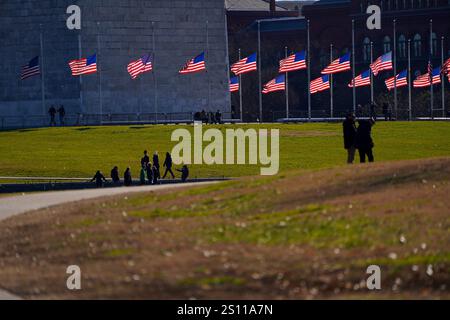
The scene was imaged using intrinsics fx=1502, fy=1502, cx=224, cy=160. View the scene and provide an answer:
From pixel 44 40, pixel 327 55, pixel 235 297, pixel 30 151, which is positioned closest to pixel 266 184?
pixel 235 297

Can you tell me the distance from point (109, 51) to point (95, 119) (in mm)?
5124

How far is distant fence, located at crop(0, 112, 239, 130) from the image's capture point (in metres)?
106

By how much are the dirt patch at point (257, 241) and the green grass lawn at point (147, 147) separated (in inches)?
1381

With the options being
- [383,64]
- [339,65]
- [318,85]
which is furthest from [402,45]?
[339,65]

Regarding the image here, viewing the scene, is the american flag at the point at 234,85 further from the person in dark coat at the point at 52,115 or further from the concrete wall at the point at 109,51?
the person in dark coat at the point at 52,115

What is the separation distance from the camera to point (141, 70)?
307 feet

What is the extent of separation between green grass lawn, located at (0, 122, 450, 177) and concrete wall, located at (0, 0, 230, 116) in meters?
→ 13.8

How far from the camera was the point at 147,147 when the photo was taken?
7944 centimetres

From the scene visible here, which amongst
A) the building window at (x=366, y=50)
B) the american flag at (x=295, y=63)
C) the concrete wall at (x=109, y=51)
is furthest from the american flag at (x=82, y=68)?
the building window at (x=366, y=50)

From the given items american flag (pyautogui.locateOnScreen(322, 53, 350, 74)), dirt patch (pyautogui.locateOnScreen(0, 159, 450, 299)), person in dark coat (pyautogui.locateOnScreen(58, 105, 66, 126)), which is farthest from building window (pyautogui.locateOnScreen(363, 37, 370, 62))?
dirt patch (pyautogui.locateOnScreen(0, 159, 450, 299))

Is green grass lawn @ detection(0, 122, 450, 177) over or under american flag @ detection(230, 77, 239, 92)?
under

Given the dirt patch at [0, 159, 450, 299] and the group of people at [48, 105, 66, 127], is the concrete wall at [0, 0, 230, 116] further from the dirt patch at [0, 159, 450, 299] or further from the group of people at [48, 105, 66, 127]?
the dirt patch at [0, 159, 450, 299]

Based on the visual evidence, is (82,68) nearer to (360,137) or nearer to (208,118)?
(208,118)

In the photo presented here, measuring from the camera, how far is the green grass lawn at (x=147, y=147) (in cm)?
6869
